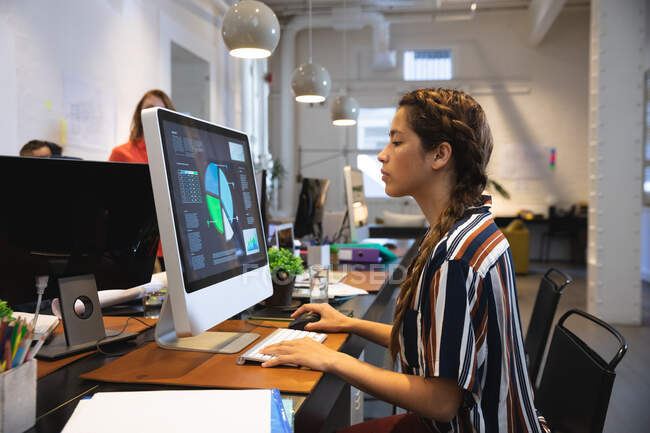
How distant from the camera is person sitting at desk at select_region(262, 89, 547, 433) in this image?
93 centimetres

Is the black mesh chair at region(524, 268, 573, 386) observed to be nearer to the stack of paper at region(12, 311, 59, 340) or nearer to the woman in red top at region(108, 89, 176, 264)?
the stack of paper at region(12, 311, 59, 340)

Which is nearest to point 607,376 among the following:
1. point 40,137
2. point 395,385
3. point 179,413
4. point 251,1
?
point 395,385

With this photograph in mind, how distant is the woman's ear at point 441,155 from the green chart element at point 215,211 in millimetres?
497

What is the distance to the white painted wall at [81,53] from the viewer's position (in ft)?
10.6

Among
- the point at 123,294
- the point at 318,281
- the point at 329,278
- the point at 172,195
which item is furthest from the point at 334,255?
the point at 172,195

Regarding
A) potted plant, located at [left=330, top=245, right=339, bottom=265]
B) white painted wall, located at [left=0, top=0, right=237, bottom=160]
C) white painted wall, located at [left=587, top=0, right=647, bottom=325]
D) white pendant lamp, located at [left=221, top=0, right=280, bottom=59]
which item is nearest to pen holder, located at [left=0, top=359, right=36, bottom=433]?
potted plant, located at [left=330, top=245, right=339, bottom=265]

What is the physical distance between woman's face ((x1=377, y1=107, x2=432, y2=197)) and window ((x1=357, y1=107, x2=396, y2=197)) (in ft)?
26.2

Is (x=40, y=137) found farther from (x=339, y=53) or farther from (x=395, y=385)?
(x=339, y=53)

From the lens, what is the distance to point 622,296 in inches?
186

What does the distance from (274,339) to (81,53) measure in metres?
3.54

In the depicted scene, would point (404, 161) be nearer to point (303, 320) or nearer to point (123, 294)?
point (303, 320)

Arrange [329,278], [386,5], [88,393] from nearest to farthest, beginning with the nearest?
1. [88,393]
2. [329,278]
3. [386,5]

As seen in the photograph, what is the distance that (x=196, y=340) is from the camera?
1227mm

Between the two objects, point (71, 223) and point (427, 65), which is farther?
point (427, 65)
